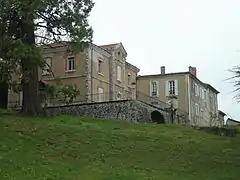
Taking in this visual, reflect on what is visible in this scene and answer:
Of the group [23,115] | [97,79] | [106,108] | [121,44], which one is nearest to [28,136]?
[23,115]

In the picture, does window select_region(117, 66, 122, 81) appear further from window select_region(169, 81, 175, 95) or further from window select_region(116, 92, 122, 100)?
window select_region(169, 81, 175, 95)

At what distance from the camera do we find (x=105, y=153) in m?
25.8

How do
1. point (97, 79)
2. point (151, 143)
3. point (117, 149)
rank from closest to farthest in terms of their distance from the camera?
point (117, 149)
point (151, 143)
point (97, 79)

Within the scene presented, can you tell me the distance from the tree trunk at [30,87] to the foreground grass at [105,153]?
7.27 ft

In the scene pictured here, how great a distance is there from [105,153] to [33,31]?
14642 mm

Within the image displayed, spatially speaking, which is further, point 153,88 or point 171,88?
point 153,88

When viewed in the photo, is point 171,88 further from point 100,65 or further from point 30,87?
point 30,87

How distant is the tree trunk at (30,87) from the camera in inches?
1452

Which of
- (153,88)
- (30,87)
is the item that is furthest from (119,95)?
(30,87)

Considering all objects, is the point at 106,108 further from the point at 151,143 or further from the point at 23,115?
the point at 151,143

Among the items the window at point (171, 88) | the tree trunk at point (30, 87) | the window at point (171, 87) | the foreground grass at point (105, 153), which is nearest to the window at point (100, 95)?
the window at point (171, 88)

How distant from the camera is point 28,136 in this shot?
28.2 metres

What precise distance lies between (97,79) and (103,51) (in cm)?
382

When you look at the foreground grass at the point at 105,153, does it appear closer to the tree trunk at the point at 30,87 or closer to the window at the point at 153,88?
the tree trunk at the point at 30,87
